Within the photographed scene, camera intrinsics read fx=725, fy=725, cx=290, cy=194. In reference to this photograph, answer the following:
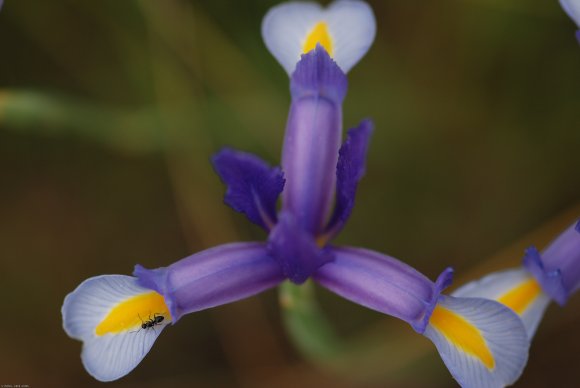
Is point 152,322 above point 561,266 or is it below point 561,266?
above

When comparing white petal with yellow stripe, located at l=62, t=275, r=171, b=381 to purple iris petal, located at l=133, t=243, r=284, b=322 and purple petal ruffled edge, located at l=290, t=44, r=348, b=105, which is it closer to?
purple iris petal, located at l=133, t=243, r=284, b=322

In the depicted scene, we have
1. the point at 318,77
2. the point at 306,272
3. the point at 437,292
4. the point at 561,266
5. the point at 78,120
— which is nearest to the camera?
the point at 437,292

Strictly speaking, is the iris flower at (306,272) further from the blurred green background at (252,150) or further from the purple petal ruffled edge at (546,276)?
the blurred green background at (252,150)

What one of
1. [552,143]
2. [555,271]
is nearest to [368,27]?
[555,271]

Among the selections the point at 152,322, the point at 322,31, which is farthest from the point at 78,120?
the point at 152,322

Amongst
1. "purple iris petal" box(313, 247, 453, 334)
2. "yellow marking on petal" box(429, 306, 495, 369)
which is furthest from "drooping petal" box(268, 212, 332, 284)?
"yellow marking on petal" box(429, 306, 495, 369)

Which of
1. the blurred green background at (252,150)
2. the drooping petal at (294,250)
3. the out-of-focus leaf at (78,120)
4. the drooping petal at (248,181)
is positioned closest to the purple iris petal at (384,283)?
the drooping petal at (294,250)

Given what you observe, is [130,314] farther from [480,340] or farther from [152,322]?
[480,340]
